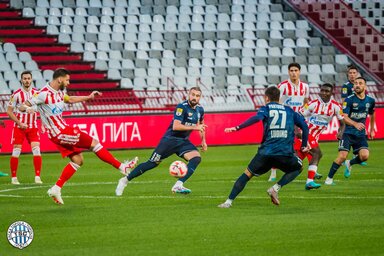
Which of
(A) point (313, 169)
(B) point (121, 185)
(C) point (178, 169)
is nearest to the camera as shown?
(C) point (178, 169)

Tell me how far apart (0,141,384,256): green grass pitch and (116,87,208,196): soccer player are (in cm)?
30

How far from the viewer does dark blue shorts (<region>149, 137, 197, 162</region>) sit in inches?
658

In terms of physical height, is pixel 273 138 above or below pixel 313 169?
above

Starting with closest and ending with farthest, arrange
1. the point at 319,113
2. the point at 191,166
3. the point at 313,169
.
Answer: the point at 191,166 → the point at 313,169 → the point at 319,113

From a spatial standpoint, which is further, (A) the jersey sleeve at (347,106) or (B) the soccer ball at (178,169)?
(A) the jersey sleeve at (347,106)

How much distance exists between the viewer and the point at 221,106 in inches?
1211

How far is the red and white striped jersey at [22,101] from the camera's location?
19922 mm

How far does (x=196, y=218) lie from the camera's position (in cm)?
1324

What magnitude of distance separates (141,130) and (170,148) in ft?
42.0

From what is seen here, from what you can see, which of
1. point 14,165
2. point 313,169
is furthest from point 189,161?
point 14,165

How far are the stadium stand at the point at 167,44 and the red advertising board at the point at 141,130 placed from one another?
2459mm

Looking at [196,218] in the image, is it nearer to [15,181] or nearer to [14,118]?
[14,118]

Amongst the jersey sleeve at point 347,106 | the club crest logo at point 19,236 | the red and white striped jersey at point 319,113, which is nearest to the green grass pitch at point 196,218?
the club crest logo at point 19,236

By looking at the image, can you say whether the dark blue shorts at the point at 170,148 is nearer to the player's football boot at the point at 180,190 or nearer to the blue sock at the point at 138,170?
the blue sock at the point at 138,170
